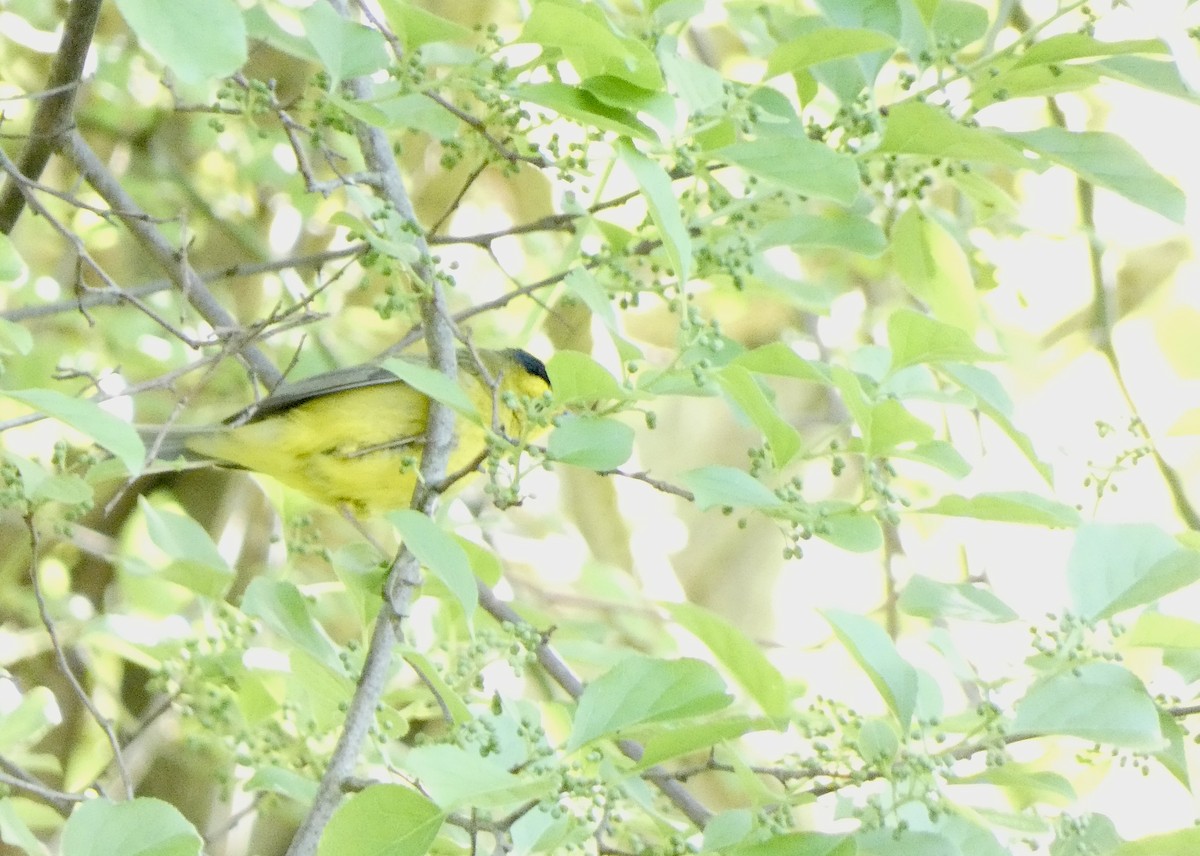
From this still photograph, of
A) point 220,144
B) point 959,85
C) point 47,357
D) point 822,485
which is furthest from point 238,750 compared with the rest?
point 822,485

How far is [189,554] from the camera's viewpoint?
2.61 m

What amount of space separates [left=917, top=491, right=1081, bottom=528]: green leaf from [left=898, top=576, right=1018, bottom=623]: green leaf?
0.70 feet

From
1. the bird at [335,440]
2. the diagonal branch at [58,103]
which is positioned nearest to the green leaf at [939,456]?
the diagonal branch at [58,103]

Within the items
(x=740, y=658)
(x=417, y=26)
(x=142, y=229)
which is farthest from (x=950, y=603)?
(x=142, y=229)

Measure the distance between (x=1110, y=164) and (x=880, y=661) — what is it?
74cm

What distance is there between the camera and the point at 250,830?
5.00 metres

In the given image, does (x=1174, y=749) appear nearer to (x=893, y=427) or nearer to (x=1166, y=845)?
(x=1166, y=845)

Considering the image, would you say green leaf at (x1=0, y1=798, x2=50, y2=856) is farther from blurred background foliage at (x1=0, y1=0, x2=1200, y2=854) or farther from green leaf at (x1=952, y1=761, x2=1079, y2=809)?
green leaf at (x1=952, y1=761, x2=1079, y2=809)

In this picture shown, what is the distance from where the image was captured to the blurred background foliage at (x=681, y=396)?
1858 mm

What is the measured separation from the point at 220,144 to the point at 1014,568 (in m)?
3.08

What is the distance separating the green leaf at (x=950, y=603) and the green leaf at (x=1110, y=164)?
2.03ft

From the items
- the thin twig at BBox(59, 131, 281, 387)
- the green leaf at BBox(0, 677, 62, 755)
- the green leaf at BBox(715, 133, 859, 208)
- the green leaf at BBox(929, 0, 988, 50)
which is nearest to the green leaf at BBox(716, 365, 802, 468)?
the green leaf at BBox(715, 133, 859, 208)

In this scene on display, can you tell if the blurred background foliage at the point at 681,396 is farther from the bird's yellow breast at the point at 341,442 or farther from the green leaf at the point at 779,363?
the bird's yellow breast at the point at 341,442

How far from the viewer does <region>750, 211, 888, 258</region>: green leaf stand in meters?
2.25
